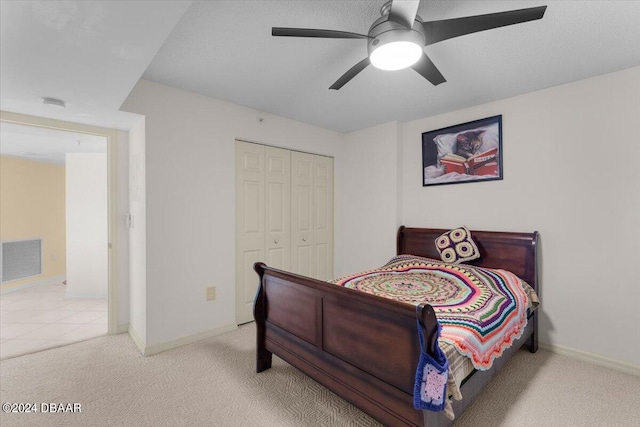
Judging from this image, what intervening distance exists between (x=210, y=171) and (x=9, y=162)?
406 centimetres

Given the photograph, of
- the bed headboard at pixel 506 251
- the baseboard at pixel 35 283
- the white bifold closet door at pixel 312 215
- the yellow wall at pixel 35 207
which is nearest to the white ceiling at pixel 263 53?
the white bifold closet door at pixel 312 215

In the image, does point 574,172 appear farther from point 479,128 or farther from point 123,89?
point 123,89

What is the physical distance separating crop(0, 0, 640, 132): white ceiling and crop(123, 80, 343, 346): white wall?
0.22m

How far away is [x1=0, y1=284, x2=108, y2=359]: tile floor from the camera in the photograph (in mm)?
2713

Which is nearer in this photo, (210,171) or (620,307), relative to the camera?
(620,307)

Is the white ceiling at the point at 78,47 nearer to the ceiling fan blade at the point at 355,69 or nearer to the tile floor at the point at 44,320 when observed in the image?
the ceiling fan blade at the point at 355,69

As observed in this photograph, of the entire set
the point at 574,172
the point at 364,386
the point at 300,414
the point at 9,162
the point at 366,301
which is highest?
the point at 9,162

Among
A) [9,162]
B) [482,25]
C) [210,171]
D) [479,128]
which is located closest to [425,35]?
[482,25]

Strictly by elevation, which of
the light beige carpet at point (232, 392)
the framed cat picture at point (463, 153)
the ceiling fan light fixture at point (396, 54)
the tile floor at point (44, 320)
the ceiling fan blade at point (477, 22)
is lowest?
the light beige carpet at point (232, 392)

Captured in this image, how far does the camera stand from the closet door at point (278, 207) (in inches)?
133

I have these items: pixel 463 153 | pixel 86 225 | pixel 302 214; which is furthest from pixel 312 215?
pixel 86 225

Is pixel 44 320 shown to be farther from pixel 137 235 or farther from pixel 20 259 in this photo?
pixel 20 259

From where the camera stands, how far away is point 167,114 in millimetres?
2598

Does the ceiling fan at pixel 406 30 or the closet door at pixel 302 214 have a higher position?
the ceiling fan at pixel 406 30
